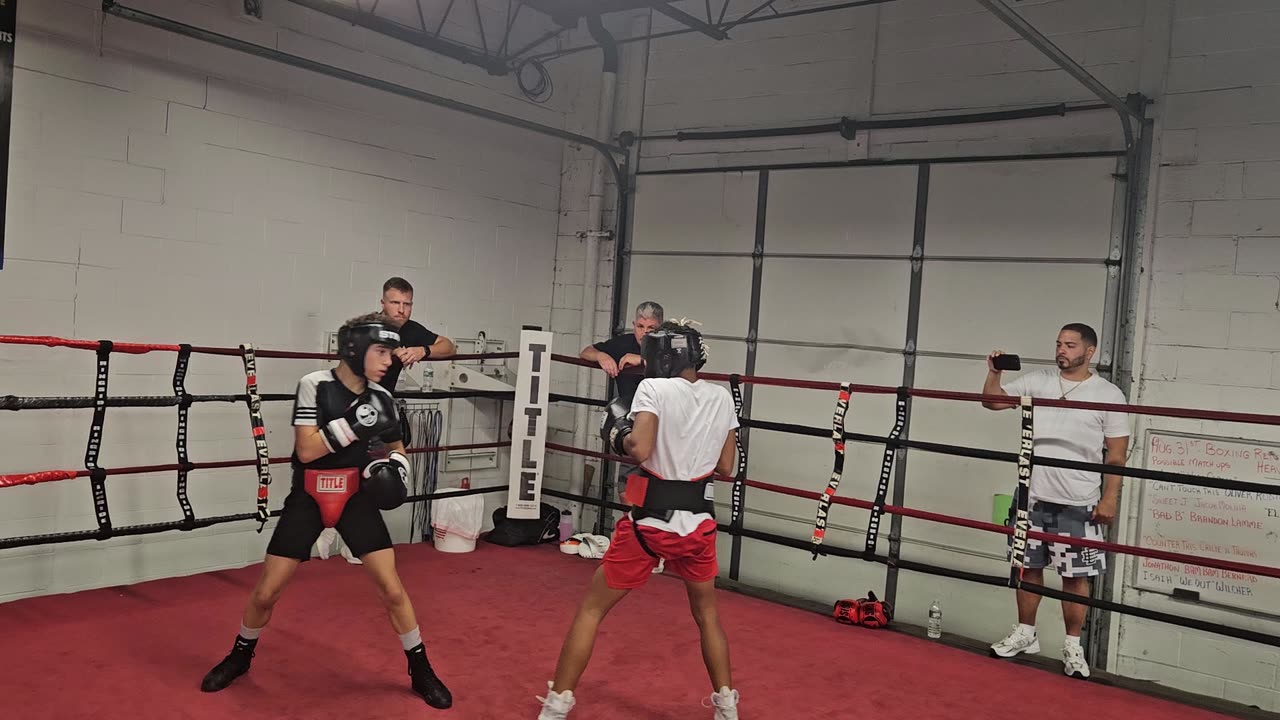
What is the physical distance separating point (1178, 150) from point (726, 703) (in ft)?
11.9

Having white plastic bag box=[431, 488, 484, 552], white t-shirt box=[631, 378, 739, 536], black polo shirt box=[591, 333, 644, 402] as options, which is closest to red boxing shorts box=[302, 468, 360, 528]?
white t-shirt box=[631, 378, 739, 536]

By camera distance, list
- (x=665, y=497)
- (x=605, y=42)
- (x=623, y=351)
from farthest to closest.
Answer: (x=605, y=42), (x=623, y=351), (x=665, y=497)

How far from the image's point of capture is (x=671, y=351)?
3.13m

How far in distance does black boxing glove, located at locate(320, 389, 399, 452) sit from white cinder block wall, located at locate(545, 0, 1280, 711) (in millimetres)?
3590

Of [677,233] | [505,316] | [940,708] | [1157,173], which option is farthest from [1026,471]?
[505,316]

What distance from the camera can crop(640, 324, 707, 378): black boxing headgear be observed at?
313 centimetres

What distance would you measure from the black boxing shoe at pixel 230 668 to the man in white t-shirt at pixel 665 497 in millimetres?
1122

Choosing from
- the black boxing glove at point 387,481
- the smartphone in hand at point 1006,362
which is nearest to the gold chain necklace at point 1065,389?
the smartphone in hand at point 1006,362

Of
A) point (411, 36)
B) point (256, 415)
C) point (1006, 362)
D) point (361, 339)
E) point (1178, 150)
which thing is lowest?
point (256, 415)

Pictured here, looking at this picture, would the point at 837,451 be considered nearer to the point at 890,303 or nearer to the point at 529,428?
the point at 890,303

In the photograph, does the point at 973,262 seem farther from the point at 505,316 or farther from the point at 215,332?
the point at 215,332

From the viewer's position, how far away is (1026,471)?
4.11m

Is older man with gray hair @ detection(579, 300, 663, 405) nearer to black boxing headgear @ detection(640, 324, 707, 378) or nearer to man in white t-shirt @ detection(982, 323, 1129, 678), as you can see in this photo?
black boxing headgear @ detection(640, 324, 707, 378)

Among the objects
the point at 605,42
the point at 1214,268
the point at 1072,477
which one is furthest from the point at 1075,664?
the point at 605,42
